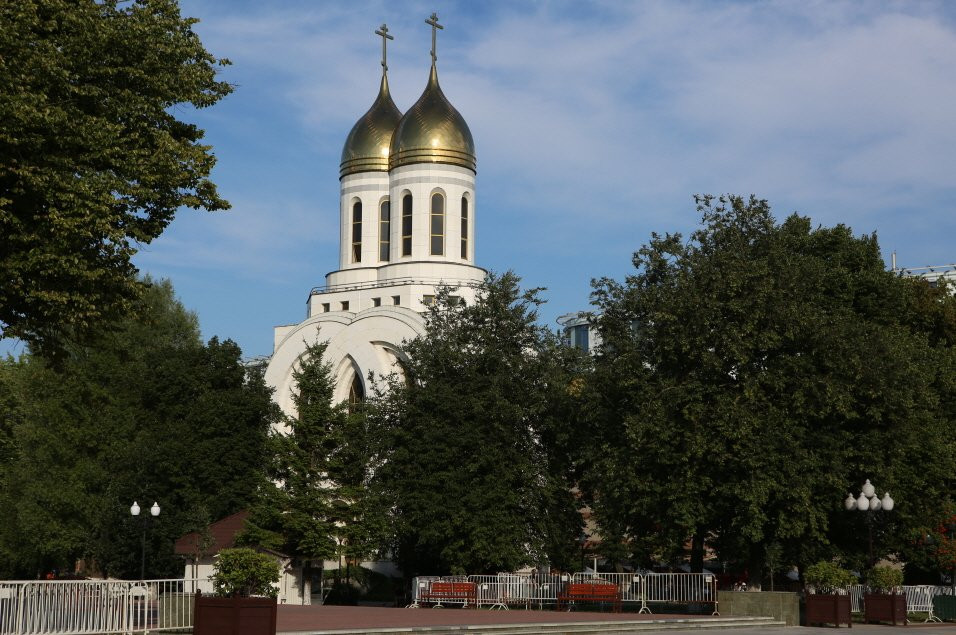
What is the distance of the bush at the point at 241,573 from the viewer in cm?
1811

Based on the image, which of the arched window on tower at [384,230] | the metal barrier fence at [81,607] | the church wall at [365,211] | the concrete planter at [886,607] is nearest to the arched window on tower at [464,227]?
the arched window on tower at [384,230]

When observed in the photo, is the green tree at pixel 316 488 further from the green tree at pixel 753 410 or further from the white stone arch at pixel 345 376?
the white stone arch at pixel 345 376

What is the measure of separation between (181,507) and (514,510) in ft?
52.6

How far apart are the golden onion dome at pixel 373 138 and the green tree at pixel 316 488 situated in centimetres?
2044

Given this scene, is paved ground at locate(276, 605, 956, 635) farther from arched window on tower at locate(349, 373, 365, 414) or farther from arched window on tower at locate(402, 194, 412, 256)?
arched window on tower at locate(402, 194, 412, 256)

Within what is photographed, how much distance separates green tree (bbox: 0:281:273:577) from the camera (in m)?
46.3

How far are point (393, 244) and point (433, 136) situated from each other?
5202 millimetres

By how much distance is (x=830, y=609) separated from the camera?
25906 mm

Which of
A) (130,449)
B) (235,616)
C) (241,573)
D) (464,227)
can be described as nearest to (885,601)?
(241,573)

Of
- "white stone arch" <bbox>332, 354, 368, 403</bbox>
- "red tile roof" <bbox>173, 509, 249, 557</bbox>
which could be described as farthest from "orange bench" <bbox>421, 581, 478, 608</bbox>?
"white stone arch" <bbox>332, 354, 368, 403</bbox>

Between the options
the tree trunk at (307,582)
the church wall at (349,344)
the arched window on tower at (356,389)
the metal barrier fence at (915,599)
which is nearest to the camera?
the metal barrier fence at (915,599)

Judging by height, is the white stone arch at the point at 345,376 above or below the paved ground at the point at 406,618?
above

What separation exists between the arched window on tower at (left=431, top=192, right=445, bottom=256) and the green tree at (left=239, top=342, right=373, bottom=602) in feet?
52.1

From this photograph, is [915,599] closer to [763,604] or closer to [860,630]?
[763,604]
